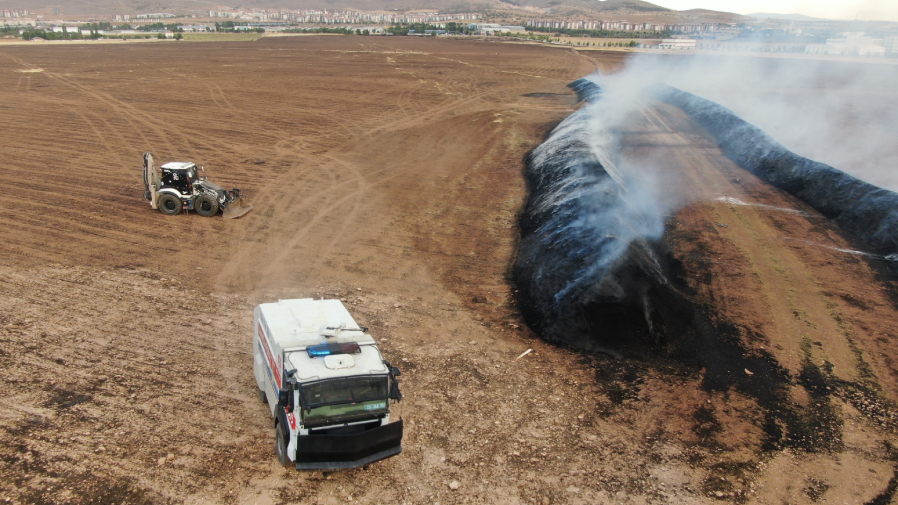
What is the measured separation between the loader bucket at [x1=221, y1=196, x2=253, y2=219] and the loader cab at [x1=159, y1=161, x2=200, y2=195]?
1.19 m

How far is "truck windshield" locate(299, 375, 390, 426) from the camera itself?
753 cm

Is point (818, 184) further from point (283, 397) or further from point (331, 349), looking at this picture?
point (283, 397)

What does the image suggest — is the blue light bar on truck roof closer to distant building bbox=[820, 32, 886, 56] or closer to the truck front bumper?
the truck front bumper

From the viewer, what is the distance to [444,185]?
22.7 m

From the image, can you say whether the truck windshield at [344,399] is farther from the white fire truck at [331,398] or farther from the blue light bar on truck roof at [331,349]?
the blue light bar on truck roof at [331,349]

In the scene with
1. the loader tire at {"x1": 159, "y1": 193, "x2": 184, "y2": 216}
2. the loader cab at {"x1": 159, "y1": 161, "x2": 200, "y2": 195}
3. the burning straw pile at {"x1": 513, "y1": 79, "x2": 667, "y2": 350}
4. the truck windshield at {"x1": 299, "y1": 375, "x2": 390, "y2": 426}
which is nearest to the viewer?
the truck windshield at {"x1": 299, "y1": 375, "x2": 390, "y2": 426}

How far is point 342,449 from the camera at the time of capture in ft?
25.2

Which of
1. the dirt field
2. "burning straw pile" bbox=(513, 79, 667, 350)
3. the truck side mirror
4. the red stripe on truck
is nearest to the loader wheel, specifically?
the dirt field

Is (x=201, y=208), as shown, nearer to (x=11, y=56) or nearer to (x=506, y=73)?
(x=506, y=73)

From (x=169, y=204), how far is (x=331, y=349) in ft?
41.2

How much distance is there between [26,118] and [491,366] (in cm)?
3084

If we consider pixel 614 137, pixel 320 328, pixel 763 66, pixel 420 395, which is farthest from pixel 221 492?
pixel 763 66

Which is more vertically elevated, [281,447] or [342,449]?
[342,449]

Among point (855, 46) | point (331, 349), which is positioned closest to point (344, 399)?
point (331, 349)
